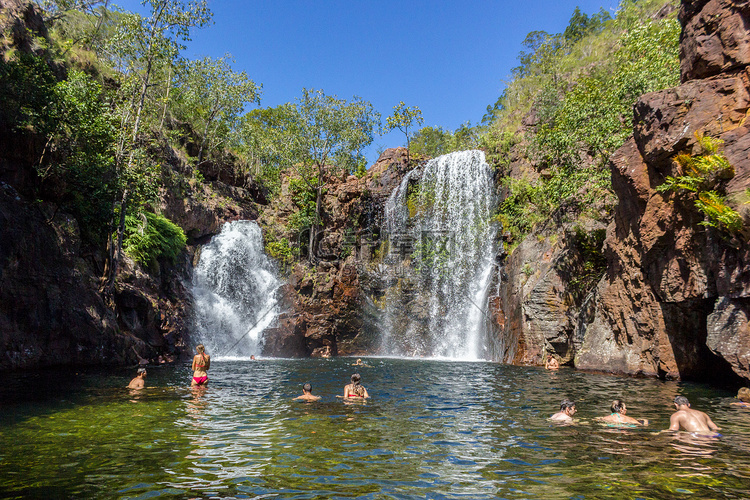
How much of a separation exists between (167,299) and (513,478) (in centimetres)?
2545

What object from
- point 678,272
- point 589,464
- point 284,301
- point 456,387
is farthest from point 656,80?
point 284,301

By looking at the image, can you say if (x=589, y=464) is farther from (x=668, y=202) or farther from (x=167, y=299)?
(x=167, y=299)

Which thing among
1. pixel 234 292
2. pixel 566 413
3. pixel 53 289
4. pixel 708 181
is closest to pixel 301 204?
pixel 234 292

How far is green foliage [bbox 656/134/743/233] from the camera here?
12.2 metres

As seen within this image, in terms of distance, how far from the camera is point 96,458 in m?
6.82

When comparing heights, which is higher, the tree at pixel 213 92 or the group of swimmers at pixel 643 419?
the tree at pixel 213 92

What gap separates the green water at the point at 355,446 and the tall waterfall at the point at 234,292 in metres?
17.1

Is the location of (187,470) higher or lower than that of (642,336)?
lower

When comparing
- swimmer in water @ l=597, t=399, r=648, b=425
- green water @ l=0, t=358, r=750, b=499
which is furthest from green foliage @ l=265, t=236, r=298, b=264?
swimmer in water @ l=597, t=399, r=648, b=425

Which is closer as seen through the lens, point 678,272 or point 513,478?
point 513,478

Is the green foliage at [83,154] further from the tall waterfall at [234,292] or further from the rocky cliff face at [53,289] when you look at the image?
the tall waterfall at [234,292]

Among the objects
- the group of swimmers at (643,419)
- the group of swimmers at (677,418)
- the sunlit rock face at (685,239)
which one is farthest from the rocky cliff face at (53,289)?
the sunlit rock face at (685,239)

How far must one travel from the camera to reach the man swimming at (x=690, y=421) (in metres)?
8.61

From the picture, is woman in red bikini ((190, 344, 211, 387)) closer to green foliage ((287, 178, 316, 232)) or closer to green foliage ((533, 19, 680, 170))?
green foliage ((533, 19, 680, 170))
